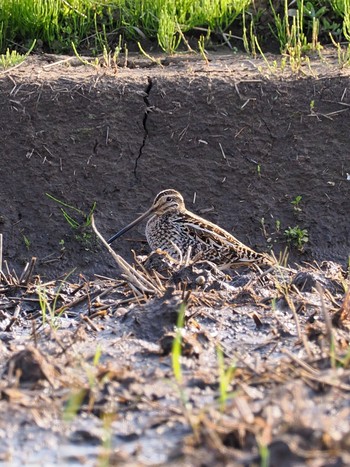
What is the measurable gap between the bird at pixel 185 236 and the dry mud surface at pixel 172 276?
0.25 meters

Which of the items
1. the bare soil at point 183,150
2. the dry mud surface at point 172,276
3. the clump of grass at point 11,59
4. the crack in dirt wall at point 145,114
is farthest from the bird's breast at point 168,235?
the clump of grass at point 11,59

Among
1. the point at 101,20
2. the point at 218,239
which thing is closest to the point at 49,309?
the point at 218,239

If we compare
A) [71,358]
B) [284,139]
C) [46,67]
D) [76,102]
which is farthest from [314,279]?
[46,67]

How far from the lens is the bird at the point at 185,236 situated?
27.1ft

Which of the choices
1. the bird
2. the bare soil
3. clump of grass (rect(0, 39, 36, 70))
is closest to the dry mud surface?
the bare soil

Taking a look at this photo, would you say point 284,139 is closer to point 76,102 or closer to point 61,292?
point 76,102

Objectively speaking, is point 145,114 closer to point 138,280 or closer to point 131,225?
point 131,225

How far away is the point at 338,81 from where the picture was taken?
9906 millimetres

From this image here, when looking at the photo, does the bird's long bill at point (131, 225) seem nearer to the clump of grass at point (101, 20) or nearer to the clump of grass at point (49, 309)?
the clump of grass at point (49, 309)

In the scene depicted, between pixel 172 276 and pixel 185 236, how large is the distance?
4.48ft

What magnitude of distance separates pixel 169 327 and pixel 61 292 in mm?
1579

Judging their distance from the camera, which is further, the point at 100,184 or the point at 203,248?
the point at 100,184

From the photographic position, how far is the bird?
8266mm

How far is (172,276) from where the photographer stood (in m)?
7.27
